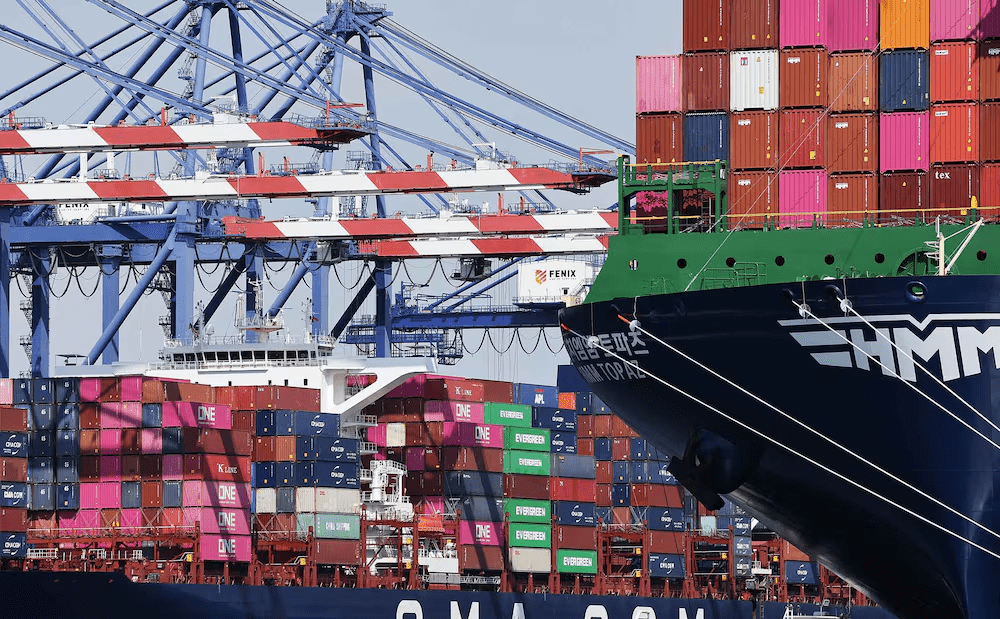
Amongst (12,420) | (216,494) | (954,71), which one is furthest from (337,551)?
(954,71)

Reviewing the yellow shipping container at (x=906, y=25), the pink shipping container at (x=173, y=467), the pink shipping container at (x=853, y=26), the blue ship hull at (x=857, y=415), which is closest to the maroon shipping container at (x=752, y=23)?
the pink shipping container at (x=853, y=26)

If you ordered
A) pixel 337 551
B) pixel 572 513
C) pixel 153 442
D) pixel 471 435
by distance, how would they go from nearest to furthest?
1. pixel 153 442
2. pixel 337 551
3. pixel 471 435
4. pixel 572 513

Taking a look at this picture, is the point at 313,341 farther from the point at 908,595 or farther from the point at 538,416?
the point at 908,595

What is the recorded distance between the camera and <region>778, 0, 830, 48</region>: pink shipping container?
27.1 meters

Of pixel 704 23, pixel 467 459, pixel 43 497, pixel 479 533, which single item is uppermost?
pixel 704 23

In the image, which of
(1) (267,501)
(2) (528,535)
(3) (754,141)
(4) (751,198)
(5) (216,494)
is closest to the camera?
(4) (751,198)

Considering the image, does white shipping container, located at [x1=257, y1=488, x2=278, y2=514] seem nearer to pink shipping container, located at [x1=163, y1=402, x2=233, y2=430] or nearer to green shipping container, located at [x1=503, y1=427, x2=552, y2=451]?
pink shipping container, located at [x1=163, y1=402, x2=233, y2=430]

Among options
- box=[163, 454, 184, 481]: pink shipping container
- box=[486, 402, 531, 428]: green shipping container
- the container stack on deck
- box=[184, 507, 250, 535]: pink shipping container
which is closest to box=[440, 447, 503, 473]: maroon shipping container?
box=[486, 402, 531, 428]: green shipping container

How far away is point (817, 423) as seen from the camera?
22984 millimetres

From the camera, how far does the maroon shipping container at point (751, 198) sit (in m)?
26.0

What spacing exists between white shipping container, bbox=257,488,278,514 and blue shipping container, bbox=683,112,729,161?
46.6 feet

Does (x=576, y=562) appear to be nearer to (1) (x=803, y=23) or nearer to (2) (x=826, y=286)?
(1) (x=803, y=23)

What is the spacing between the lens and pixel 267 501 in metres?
37.9

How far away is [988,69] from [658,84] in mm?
4987
